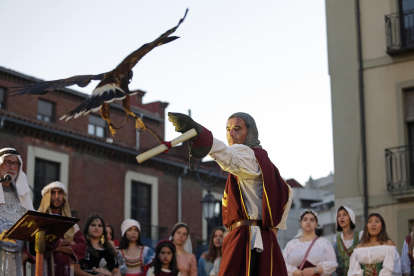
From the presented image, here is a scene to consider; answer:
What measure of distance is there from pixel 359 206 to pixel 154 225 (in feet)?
47.7

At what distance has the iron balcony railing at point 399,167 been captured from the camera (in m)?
14.4

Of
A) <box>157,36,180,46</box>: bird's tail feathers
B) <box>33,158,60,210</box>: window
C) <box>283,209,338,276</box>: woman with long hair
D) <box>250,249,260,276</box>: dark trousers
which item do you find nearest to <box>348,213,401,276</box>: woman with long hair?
<box>283,209,338,276</box>: woman with long hair

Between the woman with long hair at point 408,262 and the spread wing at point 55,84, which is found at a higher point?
the spread wing at point 55,84

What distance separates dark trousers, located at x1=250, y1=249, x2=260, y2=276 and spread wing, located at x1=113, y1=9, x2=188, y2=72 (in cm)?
181

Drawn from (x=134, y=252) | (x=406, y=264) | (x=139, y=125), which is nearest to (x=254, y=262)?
(x=139, y=125)

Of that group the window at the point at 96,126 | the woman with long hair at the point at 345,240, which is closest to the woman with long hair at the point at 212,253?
the woman with long hair at the point at 345,240

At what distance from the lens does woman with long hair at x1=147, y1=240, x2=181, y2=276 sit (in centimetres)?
962

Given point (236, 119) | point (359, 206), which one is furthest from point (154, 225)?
point (236, 119)

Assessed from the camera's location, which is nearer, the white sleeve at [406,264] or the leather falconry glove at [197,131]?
the leather falconry glove at [197,131]

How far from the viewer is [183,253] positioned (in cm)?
1018

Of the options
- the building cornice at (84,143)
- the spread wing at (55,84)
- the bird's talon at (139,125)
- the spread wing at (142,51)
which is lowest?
the bird's talon at (139,125)

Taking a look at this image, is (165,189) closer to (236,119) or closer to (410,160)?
(410,160)

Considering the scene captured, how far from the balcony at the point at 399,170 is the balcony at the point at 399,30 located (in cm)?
230

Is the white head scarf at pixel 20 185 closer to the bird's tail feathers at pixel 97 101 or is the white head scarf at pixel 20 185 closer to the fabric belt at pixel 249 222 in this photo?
the bird's tail feathers at pixel 97 101
